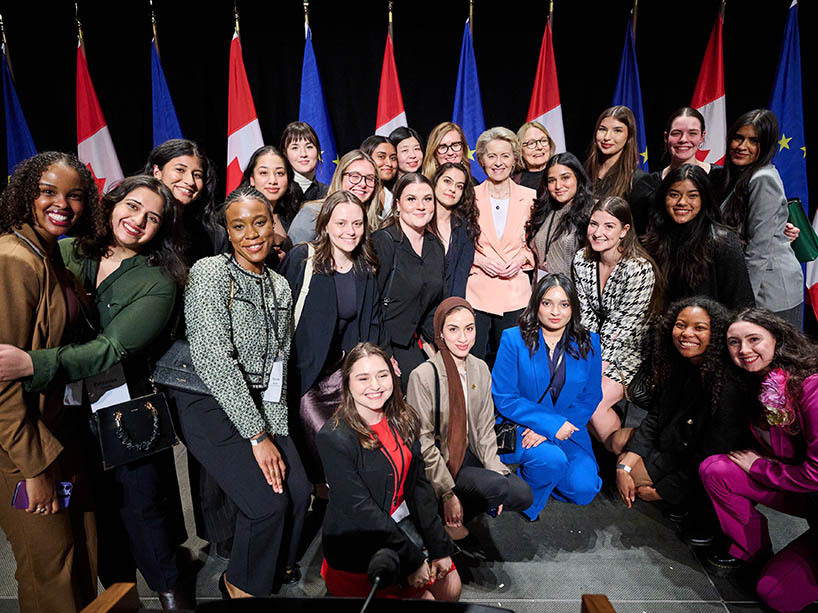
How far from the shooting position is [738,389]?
9.75 feet

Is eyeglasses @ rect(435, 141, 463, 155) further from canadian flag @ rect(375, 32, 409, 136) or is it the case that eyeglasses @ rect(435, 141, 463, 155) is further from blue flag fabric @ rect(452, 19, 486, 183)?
canadian flag @ rect(375, 32, 409, 136)

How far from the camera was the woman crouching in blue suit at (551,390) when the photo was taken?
338 cm

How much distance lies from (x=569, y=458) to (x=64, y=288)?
9.37 feet

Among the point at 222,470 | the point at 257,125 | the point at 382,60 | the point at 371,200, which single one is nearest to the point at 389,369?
the point at 222,470

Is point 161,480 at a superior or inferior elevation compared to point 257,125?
inferior

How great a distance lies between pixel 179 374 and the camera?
2543 millimetres

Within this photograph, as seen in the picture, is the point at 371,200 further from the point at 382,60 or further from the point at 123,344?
the point at 382,60

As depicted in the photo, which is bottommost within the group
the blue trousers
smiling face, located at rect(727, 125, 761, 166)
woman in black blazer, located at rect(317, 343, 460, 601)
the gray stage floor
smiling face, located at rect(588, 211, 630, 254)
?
the gray stage floor

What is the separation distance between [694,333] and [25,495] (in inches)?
130

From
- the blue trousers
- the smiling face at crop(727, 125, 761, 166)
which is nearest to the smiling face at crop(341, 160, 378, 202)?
the blue trousers

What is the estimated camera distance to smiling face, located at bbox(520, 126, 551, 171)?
4316 millimetres

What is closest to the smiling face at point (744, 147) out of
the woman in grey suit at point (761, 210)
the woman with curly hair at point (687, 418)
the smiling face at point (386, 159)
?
the woman in grey suit at point (761, 210)

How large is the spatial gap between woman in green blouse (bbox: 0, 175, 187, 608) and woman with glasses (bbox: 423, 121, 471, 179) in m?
2.28

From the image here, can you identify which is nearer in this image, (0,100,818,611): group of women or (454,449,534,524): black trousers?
(0,100,818,611): group of women
